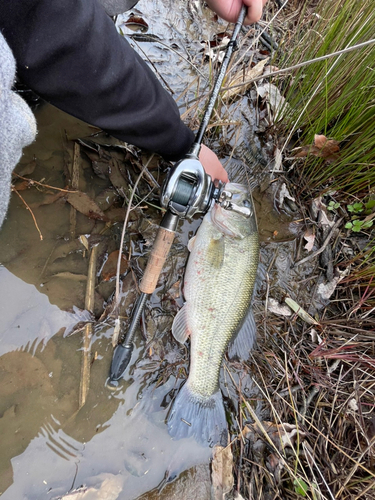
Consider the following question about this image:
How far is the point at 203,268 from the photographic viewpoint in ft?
8.51

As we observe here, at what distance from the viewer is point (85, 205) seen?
8.23ft

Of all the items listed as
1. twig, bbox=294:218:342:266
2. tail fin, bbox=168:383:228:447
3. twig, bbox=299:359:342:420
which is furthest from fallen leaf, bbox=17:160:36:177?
twig, bbox=299:359:342:420

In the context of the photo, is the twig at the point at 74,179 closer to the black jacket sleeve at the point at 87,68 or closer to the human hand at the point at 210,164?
the black jacket sleeve at the point at 87,68

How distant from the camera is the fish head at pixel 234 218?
102 inches

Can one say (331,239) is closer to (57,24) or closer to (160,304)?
(160,304)

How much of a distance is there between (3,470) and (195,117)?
10.3 ft

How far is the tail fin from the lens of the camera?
2383 millimetres

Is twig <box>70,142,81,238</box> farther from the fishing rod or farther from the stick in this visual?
the fishing rod

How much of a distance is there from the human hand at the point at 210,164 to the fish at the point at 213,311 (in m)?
0.13

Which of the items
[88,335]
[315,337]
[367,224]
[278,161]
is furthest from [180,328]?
[367,224]

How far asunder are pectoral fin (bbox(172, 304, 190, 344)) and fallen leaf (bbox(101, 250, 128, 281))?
23.4 inches

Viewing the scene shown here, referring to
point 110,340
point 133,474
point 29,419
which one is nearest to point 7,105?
point 110,340

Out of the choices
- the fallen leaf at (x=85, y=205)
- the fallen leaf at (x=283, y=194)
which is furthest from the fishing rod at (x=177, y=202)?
the fallen leaf at (x=283, y=194)

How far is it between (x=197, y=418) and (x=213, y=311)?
2.75 feet
